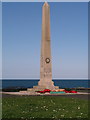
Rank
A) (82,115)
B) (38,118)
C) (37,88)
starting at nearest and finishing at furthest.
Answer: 1. (38,118)
2. (82,115)
3. (37,88)

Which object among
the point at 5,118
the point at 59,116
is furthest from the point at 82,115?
the point at 5,118

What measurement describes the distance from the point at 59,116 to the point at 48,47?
2443cm

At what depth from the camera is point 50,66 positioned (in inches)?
1448

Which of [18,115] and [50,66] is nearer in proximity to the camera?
[18,115]

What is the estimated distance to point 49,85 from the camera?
35.9m

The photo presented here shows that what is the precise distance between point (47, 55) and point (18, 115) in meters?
24.1

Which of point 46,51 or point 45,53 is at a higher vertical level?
point 46,51

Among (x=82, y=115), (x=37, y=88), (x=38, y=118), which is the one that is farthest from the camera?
(x=37, y=88)

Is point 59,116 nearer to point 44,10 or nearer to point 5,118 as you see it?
point 5,118

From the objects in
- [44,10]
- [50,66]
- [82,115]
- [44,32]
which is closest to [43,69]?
[50,66]

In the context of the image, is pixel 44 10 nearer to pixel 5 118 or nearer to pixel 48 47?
pixel 48 47

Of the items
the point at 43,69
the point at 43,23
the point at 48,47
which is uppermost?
the point at 43,23

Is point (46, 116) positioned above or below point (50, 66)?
below

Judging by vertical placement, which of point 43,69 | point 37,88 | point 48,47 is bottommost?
point 37,88
